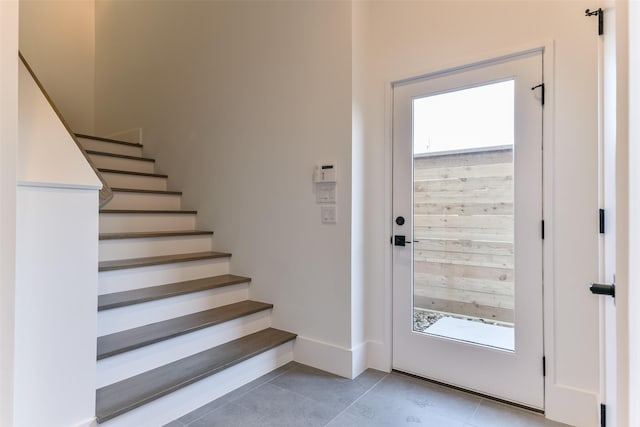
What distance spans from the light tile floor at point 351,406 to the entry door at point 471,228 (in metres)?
0.14

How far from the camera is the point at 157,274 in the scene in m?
2.49

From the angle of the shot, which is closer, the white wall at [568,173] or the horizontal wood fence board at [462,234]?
the white wall at [568,173]

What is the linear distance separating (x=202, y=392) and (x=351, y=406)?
0.86 meters

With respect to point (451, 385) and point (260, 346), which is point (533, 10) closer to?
point (451, 385)

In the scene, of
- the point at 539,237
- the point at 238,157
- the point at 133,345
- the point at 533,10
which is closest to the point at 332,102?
the point at 238,157

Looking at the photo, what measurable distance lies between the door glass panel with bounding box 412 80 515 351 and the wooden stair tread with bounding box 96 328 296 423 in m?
1.12

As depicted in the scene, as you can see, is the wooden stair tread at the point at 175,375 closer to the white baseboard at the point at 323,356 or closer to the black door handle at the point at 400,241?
the white baseboard at the point at 323,356

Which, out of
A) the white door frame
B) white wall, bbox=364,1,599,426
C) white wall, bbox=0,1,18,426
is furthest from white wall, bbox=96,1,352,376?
white wall, bbox=0,1,18,426

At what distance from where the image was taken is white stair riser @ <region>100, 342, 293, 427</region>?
172cm

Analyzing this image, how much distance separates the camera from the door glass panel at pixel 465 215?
211cm

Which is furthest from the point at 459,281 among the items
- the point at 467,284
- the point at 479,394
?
the point at 479,394

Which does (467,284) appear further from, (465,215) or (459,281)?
(465,215)

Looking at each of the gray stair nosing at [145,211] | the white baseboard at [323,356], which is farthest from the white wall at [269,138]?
the gray stair nosing at [145,211]

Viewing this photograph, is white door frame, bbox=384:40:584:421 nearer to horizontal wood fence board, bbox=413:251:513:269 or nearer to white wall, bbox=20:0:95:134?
horizontal wood fence board, bbox=413:251:513:269
